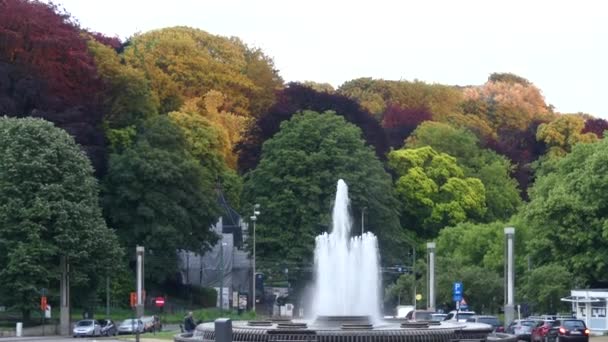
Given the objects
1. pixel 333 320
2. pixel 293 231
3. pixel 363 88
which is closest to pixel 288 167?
pixel 293 231

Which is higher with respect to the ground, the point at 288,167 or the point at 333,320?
the point at 288,167

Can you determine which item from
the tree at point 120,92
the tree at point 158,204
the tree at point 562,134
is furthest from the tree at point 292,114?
the tree at point 562,134

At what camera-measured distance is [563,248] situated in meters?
82.4

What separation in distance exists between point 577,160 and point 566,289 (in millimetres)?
10940

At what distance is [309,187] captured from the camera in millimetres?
102625

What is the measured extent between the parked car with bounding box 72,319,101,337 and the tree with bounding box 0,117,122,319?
2943 millimetres

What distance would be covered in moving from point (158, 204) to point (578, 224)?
30.6 m

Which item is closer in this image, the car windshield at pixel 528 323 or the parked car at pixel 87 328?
the car windshield at pixel 528 323

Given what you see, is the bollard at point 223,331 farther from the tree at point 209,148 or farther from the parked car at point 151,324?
the tree at point 209,148

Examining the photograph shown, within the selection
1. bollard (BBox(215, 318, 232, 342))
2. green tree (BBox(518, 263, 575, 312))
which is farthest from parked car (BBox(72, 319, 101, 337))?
bollard (BBox(215, 318, 232, 342))

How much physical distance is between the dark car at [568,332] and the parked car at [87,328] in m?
30.4

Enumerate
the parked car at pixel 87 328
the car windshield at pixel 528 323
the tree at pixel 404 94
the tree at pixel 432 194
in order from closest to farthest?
the car windshield at pixel 528 323 < the parked car at pixel 87 328 < the tree at pixel 432 194 < the tree at pixel 404 94

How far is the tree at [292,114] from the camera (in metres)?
119

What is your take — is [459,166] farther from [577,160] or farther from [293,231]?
[577,160]
